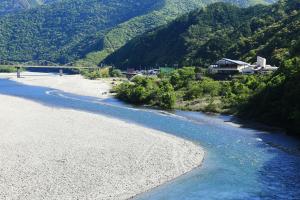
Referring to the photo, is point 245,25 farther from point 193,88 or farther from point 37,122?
point 37,122

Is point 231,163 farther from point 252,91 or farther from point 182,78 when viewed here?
point 182,78

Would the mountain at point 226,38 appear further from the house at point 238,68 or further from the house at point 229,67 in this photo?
the house at point 229,67

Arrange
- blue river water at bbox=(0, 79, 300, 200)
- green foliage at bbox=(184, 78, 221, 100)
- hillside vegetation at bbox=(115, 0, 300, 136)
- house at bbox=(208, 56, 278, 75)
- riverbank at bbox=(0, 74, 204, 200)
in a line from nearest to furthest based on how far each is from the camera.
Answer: riverbank at bbox=(0, 74, 204, 200)
blue river water at bbox=(0, 79, 300, 200)
hillside vegetation at bbox=(115, 0, 300, 136)
green foliage at bbox=(184, 78, 221, 100)
house at bbox=(208, 56, 278, 75)

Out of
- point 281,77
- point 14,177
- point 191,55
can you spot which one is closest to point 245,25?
point 191,55

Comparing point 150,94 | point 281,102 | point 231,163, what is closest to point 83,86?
point 150,94

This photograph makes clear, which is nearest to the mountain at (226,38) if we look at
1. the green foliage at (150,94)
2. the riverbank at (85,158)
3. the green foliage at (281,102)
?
the green foliage at (150,94)

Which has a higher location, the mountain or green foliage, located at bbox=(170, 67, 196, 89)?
the mountain

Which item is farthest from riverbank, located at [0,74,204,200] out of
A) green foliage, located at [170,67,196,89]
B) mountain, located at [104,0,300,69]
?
mountain, located at [104,0,300,69]

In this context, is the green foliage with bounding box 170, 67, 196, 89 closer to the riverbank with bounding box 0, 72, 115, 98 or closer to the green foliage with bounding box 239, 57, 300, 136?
the riverbank with bounding box 0, 72, 115, 98
